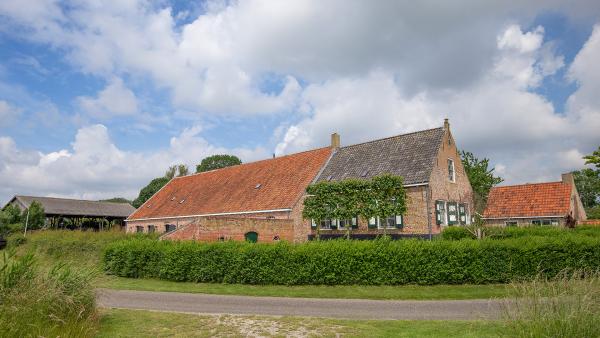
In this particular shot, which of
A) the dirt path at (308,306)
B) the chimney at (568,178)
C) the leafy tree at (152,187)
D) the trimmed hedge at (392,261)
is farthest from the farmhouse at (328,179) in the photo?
the leafy tree at (152,187)

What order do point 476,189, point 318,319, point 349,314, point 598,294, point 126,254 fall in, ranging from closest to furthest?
point 598,294
point 318,319
point 349,314
point 126,254
point 476,189

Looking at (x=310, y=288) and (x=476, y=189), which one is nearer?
(x=310, y=288)

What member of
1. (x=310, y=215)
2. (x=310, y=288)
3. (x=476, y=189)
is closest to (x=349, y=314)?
(x=310, y=288)

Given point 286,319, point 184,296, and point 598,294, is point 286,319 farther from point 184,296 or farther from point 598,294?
point 598,294

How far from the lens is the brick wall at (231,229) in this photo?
22453mm

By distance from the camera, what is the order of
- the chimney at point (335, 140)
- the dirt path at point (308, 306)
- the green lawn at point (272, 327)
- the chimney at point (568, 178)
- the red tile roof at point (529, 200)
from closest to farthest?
1. the green lawn at point (272, 327)
2. the dirt path at point (308, 306)
3. the red tile roof at point (529, 200)
4. the chimney at point (568, 178)
5. the chimney at point (335, 140)

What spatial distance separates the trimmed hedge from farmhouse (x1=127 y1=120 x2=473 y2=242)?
22.3 feet

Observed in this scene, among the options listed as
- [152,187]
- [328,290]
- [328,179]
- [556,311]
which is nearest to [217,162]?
[152,187]

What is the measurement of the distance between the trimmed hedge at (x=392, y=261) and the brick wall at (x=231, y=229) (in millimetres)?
4894

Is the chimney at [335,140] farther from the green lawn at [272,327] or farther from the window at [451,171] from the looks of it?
the green lawn at [272,327]

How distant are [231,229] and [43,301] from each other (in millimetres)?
15708

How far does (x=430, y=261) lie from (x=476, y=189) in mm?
26169

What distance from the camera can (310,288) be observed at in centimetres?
1493

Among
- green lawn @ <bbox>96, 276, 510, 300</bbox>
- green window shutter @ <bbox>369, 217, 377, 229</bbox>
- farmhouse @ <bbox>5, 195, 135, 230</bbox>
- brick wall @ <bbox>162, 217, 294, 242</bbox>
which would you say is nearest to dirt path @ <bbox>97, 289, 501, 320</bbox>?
green lawn @ <bbox>96, 276, 510, 300</bbox>
